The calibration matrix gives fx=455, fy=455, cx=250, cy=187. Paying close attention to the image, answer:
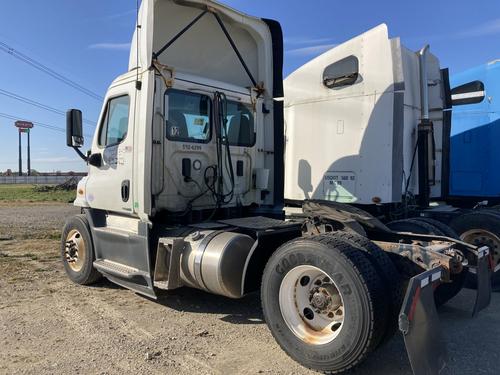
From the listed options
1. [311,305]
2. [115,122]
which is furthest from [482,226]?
[115,122]

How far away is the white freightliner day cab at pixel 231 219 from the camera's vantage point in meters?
3.49

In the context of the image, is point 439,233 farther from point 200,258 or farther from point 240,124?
point 240,124

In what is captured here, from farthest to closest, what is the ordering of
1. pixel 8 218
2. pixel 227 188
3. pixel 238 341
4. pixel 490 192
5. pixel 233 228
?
pixel 8 218 → pixel 490 192 → pixel 227 188 → pixel 233 228 → pixel 238 341

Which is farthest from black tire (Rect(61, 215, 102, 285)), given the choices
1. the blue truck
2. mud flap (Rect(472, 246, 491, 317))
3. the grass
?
the grass

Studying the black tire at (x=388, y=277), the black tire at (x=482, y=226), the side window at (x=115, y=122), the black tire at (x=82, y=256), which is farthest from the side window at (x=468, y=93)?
the black tire at (x=82, y=256)

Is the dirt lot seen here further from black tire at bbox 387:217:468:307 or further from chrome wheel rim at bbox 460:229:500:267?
chrome wheel rim at bbox 460:229:500:267

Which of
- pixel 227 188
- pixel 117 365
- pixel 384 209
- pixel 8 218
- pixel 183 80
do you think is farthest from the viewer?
pixel 8 218

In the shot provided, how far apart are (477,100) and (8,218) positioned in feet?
46.1

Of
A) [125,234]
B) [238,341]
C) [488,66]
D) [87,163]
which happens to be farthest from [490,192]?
[87,163]

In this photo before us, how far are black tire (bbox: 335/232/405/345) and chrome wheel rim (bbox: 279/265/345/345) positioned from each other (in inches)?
13.7

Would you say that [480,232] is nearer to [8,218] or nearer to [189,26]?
[189,26]

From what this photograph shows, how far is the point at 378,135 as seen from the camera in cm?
632

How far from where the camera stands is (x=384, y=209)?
21.4ft

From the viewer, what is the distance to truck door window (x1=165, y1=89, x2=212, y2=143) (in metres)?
5.41
